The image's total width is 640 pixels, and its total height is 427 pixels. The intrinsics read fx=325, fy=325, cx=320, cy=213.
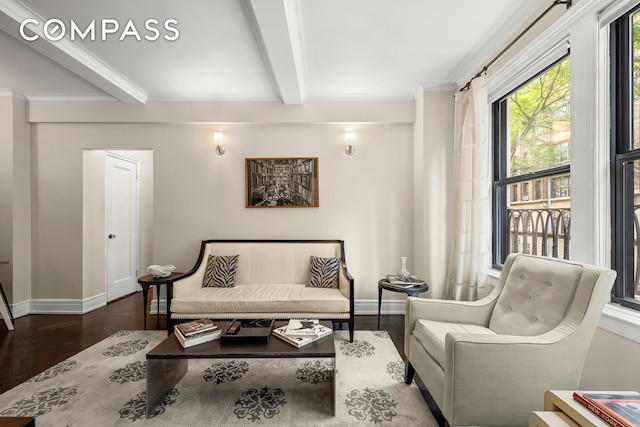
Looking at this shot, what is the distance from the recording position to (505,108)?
10.2 feet

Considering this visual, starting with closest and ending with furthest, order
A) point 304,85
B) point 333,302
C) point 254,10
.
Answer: point 254,10
point 333,302
point 304,85

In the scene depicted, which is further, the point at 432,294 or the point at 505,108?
the point at 432,294

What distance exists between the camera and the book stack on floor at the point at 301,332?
2.06 metres

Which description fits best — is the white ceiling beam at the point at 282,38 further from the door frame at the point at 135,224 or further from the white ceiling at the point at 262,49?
the door frame at the point at 135,224

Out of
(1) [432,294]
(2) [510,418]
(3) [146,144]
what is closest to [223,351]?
(2) [510,418]

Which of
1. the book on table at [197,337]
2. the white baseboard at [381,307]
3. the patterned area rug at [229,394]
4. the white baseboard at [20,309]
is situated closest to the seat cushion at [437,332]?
the patterned area rug at [229,394]

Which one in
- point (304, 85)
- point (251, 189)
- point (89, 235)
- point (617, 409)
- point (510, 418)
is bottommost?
point (510, 418)

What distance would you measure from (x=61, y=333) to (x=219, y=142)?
8.43 feet

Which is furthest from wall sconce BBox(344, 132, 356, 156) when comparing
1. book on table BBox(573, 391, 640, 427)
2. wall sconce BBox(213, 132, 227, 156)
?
book on table BBox(573, 391, 640, 427)

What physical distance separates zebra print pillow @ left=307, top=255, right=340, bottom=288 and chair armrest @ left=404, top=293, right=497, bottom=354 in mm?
1332

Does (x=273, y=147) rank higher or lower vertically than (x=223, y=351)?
higher

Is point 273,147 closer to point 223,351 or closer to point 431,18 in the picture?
point 431,18

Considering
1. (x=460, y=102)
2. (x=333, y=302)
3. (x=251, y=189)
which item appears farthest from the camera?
(x=251, y=189)

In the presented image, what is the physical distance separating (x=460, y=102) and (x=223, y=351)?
10.1 ft
